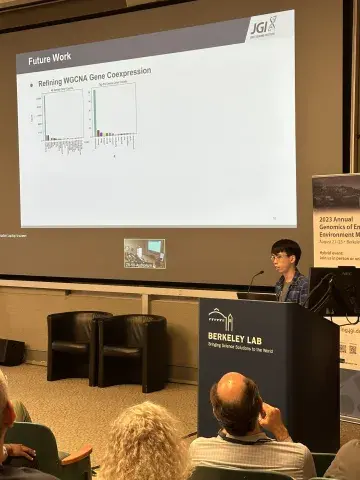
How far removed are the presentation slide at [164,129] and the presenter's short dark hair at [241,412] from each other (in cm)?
332

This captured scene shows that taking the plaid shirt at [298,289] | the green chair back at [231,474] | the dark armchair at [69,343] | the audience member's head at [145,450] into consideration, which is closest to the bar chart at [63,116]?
the dark armchair at [69,343]

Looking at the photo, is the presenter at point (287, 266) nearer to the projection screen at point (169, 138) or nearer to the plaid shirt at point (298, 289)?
the plaid shirt at point (298, 289)

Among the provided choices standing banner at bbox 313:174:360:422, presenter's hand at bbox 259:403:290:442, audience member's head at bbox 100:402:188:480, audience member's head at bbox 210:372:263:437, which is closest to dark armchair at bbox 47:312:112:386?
standing banner at bbox 313:174:360:422

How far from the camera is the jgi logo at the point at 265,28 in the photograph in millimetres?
5680

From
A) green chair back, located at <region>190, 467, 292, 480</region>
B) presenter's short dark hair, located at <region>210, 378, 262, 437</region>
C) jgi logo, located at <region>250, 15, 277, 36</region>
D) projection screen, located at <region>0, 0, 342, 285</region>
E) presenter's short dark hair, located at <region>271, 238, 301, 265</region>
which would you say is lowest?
green chair back, located at <region>190, 467, 292, 480</region>

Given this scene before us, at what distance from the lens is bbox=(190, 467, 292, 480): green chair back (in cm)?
220

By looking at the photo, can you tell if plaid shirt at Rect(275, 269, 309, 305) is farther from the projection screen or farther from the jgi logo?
the jgi logo

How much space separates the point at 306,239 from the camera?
18.6 ft

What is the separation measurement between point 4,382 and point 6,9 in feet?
20.3

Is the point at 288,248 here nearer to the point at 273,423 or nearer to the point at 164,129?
the point at 164,129

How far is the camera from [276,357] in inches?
134

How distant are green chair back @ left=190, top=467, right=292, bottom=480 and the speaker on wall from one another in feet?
17.2

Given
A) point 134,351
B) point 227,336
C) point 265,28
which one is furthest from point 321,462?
point 265,28

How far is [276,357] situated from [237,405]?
3.10 feet
